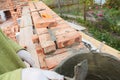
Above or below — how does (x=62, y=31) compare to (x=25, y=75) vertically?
below

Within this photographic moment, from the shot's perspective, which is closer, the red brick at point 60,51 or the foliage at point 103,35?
the red brick at point 60,51

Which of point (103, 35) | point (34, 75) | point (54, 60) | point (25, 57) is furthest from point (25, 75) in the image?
point (103, 35)

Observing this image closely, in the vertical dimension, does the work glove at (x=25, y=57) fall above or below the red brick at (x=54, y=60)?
above

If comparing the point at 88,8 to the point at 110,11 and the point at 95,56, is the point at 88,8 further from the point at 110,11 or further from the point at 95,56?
the point at 95,56

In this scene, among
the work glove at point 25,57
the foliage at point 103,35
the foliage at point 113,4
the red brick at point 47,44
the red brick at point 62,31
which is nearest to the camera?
the work glove at point 25,57

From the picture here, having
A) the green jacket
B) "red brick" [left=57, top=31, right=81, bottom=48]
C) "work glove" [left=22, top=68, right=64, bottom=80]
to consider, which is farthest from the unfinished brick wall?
"work glove" [left=22, top=68, right=64, bottom=80]

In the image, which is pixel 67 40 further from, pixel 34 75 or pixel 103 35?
pixel 103 35

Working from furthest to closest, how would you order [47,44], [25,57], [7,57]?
[47,44]
[25,57]
[7,57]

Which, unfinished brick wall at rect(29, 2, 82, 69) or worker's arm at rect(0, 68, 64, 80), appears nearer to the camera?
worker's arm at rect(0, 68, 64, 80)

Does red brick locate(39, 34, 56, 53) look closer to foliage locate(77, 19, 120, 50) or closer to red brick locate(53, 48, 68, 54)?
red brick locate(53, 48, 68, 54)

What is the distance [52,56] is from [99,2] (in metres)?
6.96

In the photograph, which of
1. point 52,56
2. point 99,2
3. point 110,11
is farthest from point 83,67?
point 99,2

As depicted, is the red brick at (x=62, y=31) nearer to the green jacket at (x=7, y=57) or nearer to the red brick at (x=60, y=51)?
the red brick at (x=60, y=51)

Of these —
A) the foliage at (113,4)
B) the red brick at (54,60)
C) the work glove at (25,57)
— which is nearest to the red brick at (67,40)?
the red brick at (54,60)
